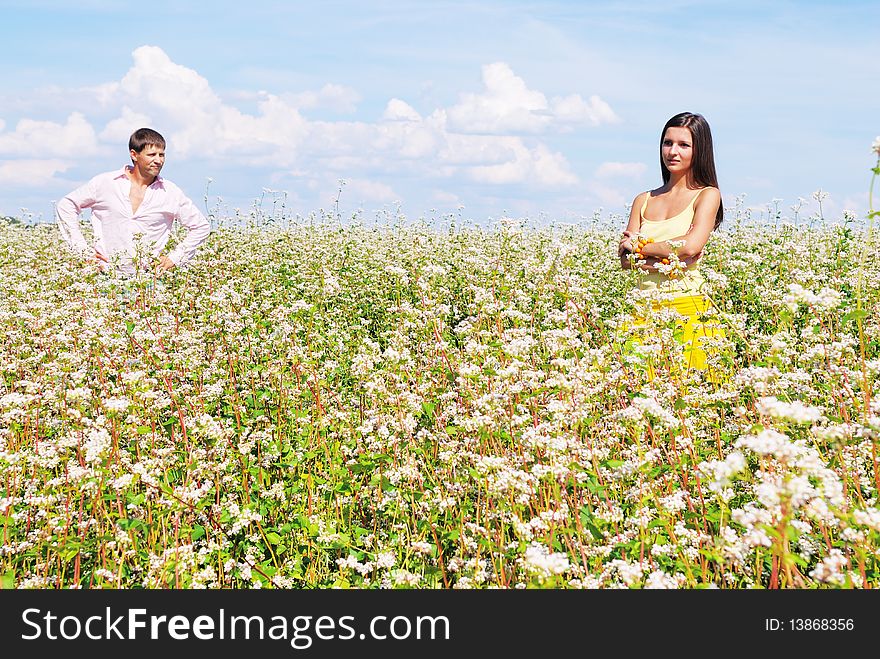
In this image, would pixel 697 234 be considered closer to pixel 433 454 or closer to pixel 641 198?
pixel 641 198

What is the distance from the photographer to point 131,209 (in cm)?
812

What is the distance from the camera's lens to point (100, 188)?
26.4ft

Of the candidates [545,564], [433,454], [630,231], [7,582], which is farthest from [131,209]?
[545,564]

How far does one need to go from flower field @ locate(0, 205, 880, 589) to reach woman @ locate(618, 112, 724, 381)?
431 mm

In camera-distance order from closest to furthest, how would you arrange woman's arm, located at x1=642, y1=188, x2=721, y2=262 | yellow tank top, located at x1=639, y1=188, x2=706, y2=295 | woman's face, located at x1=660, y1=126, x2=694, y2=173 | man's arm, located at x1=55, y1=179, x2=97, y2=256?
woman's arm, located at x1=642, y1=188, x2=721, y2=262, yellow tank top, located at x1=639, y1=188, x2=706, y2=295, woman's face, located at x1=660, y1=126, x2=694, y2=173, man's arm, located at x1=55, y1=179, x2=97, y2=256

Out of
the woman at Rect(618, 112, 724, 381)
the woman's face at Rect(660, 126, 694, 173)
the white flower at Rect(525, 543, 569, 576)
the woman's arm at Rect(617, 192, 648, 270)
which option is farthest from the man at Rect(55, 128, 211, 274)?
the white flower at Rect(525, 543, 569, 576)

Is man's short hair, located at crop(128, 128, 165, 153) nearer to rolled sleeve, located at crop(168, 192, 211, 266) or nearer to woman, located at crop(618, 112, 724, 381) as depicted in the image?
rolled sleeve, located at crop(168, 192, 211, 266)

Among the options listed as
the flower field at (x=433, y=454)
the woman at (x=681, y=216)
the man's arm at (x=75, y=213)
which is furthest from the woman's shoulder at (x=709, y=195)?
the man's arm at (x=75, y=213)

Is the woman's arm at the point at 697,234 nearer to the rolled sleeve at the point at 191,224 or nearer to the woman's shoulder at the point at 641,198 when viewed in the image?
the woman's shoulder at the point at 641,198

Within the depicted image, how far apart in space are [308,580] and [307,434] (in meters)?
1.25

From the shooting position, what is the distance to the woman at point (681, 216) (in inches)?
227

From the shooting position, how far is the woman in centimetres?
577
